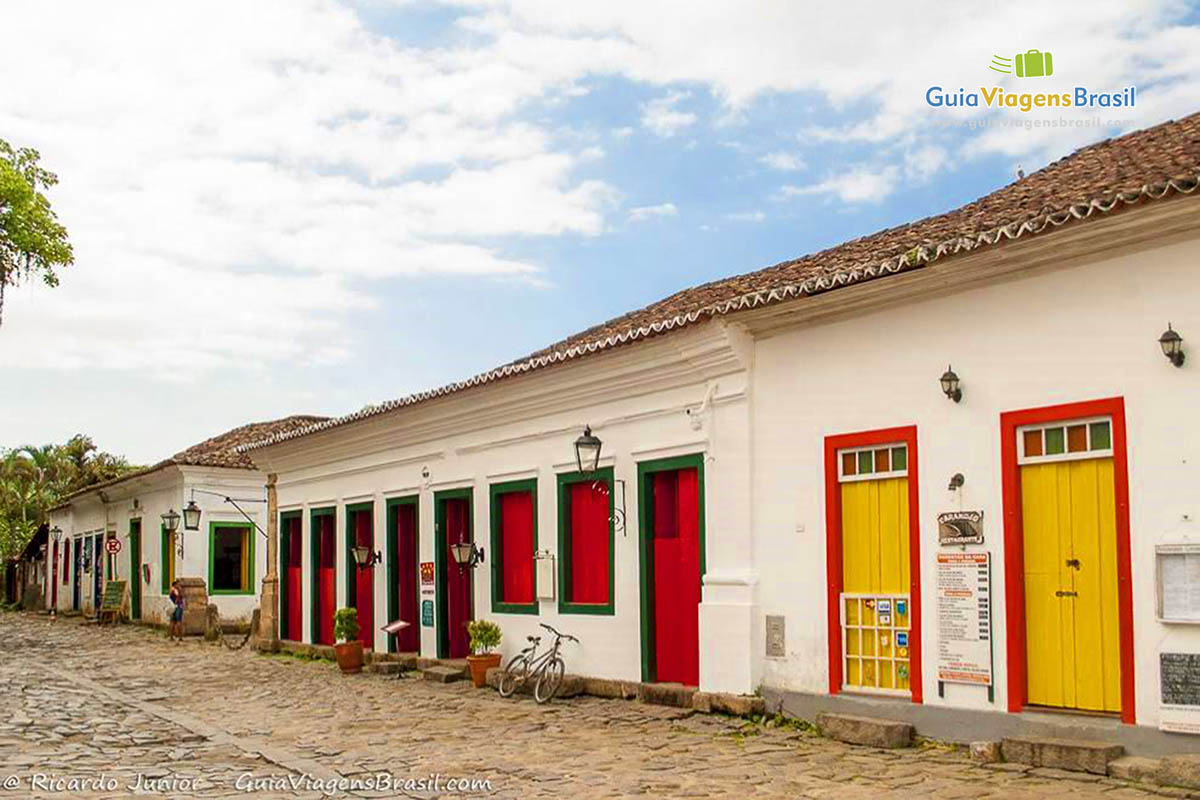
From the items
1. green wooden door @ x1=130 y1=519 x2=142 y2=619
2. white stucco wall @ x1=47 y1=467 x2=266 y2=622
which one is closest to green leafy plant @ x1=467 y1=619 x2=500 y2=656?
white stucco wall @ x1=47 y1=467 x2=266 y2=622

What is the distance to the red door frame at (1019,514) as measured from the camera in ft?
31.1

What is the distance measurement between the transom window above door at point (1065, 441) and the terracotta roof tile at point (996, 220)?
4.79 feet

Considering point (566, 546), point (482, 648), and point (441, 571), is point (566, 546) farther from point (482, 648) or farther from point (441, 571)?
point (441, 571)

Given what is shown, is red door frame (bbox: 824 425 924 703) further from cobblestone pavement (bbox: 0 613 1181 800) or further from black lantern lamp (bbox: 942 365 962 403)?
cobblestone pavement (bbox: 0 613 1181 800)

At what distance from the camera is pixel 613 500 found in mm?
14969

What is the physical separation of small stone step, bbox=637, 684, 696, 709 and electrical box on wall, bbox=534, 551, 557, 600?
87.1 inches

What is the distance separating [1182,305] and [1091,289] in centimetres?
75

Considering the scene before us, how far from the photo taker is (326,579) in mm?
22750

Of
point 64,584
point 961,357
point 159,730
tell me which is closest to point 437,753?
point 159,730

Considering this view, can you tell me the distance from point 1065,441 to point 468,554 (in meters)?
9.21

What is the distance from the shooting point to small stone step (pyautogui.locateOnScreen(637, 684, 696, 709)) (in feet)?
44.0

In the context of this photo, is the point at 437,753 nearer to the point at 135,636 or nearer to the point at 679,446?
the point at 679,446

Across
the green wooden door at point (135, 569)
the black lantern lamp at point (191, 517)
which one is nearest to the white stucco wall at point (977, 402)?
the black lantern lamp at point (191, 517)

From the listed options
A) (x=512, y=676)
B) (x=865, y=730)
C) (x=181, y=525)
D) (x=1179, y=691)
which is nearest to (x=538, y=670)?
(x=512, y=676)
